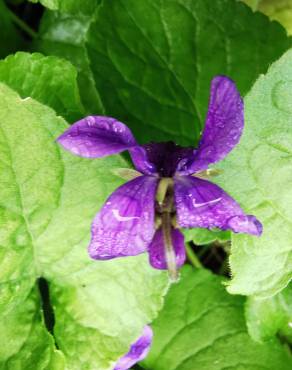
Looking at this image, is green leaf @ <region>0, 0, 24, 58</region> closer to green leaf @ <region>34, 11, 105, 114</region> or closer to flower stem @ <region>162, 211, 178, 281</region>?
green leaf @ <region>34, 11, 105, 114</region>

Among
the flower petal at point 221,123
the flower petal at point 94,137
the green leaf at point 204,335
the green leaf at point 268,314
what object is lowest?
the green leaf at point 204,335

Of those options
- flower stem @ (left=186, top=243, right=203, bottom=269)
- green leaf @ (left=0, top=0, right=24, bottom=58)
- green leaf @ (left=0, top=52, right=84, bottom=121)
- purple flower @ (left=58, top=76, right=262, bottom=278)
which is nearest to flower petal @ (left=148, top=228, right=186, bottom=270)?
purple flower @ (left=58, top=76, right=262, bottom=278)

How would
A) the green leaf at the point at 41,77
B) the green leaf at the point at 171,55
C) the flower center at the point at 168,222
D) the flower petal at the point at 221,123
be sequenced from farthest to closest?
the green leaf at the point at 171,55 < the green leaf at the point at 41,77 < the flower center at the point at 168,222 < the flower petal at the point at 221,123

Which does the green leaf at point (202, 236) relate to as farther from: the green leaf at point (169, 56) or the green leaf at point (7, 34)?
the green leaf at point (7, 34)

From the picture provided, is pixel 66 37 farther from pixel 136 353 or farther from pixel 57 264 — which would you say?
pixel 136 353

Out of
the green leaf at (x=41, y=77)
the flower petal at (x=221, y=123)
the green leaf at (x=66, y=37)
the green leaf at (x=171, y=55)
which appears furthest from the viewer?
the green leaf at (x=66, y=37)

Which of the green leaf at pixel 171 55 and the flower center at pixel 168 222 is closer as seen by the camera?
the flower center at pixel 168 222

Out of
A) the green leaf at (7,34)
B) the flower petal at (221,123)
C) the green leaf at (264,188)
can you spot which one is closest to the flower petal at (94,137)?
the flower petal at (221,123)
